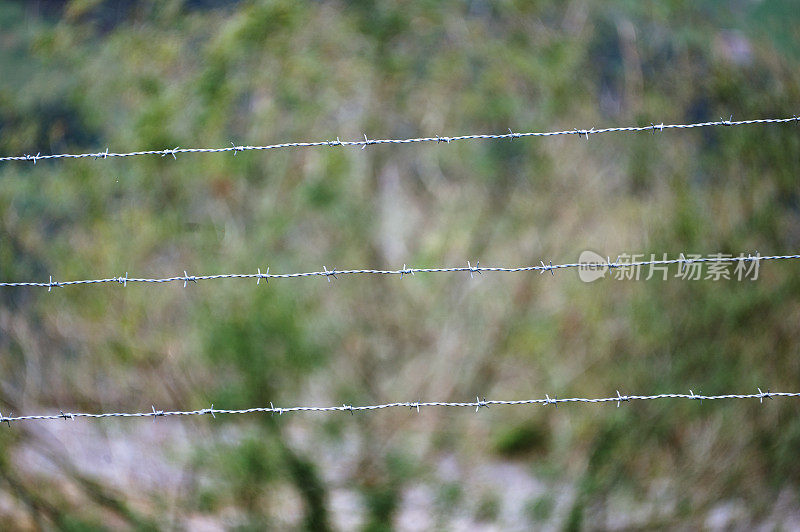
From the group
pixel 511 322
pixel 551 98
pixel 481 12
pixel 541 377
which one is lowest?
pixel 541 377

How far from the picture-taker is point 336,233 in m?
3.55

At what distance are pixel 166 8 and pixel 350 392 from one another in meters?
1.79

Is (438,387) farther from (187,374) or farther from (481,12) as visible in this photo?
Answer: (481,12)

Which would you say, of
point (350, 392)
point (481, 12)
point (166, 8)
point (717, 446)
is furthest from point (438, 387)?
point (166, 8)

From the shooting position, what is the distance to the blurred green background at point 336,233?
3320 millimetres

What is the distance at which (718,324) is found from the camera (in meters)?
3.54

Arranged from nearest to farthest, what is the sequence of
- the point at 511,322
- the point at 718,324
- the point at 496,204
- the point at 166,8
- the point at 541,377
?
the point at 166,8
the point at 718,324
the point at 496,204
the point at 511,322
the point at 541,377

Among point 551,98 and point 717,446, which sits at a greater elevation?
point 551,98

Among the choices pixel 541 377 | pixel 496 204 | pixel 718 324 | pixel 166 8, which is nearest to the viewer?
pixel 166 8

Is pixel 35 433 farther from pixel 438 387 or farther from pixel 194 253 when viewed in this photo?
pixel 438 387

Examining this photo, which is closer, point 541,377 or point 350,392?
point 350,392

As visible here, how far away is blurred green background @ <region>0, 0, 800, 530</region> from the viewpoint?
3320 millimetres

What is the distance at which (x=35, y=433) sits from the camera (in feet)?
11.2

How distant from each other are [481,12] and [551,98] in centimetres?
47
